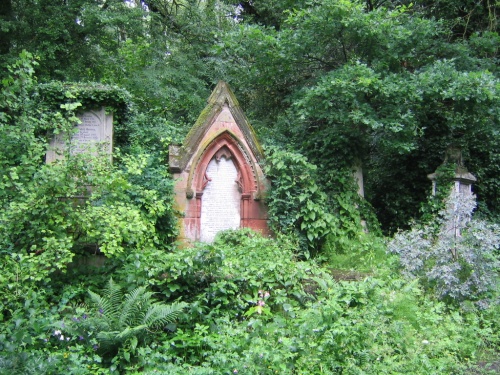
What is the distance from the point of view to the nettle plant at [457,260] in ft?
21.2

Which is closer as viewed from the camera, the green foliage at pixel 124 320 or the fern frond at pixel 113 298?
the green foliage at pixel 124 320

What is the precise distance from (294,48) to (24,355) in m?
7.73

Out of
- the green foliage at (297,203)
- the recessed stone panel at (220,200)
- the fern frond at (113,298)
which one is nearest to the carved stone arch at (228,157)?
the recessed stone panel at (220,200)

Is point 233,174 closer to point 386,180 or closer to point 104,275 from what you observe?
point 104,275

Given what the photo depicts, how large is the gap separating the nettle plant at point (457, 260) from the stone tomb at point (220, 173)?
10.0 feet

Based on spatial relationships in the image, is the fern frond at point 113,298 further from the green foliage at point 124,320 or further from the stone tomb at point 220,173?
the stone tomb at point 220,173

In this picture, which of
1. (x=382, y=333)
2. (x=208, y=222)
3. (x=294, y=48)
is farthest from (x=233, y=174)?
(x=382, y=333)

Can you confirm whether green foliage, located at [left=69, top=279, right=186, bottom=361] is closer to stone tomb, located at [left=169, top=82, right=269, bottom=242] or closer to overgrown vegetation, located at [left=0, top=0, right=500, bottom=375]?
overgrown vegetation, located at [left=0, top=0, right=500, bottom=375]

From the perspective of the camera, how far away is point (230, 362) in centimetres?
439

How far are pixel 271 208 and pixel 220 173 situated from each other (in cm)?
128

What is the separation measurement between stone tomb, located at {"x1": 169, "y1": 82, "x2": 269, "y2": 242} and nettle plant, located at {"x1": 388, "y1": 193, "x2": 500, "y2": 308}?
3.06m

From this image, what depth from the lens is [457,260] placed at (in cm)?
670

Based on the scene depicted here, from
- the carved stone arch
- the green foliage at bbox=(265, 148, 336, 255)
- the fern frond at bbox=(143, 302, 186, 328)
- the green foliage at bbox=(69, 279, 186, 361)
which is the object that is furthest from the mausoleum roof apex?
the fern frond at bbox=(143, 302, 186, 328)

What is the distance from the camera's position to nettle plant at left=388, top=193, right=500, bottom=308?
6.45 metres
